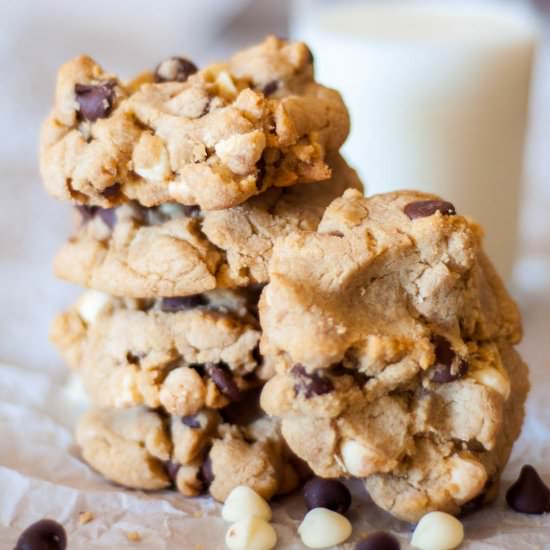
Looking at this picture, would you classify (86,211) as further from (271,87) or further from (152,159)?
(271,87)

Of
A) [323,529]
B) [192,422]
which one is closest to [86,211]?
[192,422]

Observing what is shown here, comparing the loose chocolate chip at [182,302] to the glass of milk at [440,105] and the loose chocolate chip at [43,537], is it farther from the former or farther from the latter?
the glass of milk at [440,105]

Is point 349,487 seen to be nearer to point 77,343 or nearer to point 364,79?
point 77,343

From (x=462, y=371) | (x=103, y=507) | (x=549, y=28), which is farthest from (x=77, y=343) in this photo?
(x=549, y=28)

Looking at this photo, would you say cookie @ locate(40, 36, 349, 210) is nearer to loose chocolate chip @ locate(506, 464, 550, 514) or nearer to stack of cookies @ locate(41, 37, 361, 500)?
stack of cookies @ locate(41, 37, 361, 500)

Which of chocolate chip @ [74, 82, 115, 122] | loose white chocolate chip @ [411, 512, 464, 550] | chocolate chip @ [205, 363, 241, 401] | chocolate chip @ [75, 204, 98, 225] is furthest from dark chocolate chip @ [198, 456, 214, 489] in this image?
chocolate chip @ [74, 82, 115, 122]

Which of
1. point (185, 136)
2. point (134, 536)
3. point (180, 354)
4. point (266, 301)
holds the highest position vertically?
point (185, 136)

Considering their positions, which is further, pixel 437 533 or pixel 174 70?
pixel 174 70
